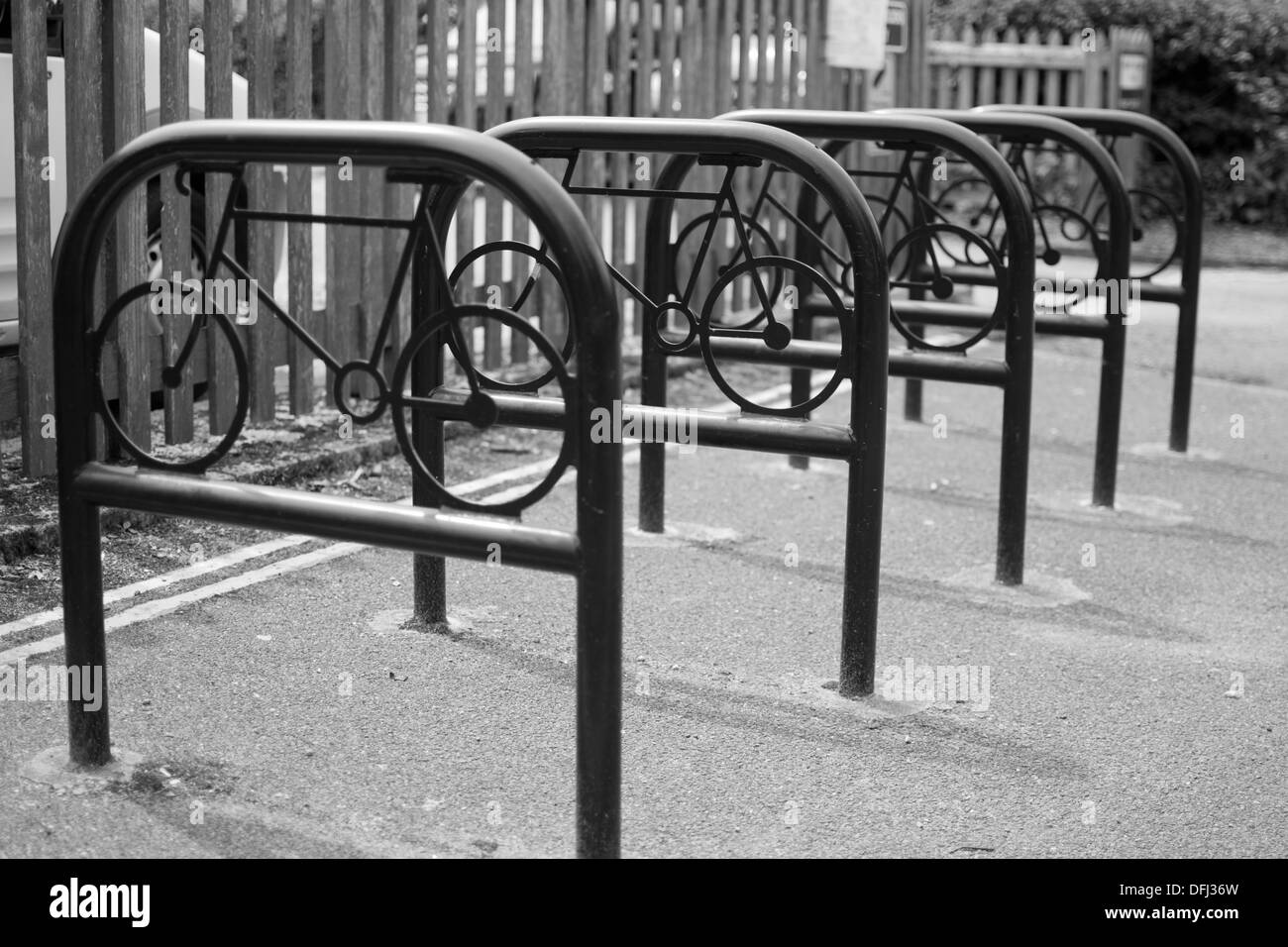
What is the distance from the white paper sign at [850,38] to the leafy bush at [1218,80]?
610 cm

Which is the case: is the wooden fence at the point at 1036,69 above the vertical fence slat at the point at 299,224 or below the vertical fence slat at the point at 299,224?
above

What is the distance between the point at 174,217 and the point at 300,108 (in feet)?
2.06

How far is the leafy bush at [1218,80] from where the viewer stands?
564 inches

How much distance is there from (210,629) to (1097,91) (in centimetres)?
1015

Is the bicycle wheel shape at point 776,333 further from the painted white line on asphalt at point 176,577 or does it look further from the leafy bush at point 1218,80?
the leafy bush at point 1218,80

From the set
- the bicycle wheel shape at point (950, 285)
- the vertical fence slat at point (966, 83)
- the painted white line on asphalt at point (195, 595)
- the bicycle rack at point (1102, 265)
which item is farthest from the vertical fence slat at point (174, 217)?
the vertical fence slat at point (966, 83)

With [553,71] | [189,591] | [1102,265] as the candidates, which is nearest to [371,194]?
[553,71]

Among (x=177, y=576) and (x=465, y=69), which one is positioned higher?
(x=465, y=69)

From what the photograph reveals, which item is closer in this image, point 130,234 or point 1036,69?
point 130,234

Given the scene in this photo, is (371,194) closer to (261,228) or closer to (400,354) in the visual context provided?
(261,228)

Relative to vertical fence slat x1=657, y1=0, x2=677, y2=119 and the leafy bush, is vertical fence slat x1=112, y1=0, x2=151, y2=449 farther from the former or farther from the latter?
the leafy bush

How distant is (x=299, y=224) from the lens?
209 inches

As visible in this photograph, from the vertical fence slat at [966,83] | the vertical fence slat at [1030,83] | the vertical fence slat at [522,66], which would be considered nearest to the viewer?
the vertical fence slat at [522,66]

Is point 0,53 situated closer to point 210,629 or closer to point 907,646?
point 210,629
